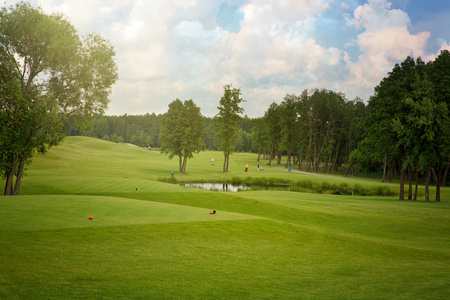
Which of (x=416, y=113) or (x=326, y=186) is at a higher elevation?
(x=416, y=113)

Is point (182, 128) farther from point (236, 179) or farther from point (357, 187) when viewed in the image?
point (357, 187)

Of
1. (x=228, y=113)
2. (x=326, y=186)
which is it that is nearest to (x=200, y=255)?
(x=326, y=186)

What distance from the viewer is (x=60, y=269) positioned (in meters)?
9.51

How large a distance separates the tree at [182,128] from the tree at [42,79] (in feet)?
93.4

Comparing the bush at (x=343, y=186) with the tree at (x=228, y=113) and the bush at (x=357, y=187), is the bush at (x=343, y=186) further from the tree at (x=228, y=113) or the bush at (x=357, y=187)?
the tree at (x=228, y=113)

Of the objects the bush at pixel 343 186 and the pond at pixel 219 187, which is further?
the bush at pixel 343 186

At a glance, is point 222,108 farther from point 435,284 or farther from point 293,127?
point 435,284

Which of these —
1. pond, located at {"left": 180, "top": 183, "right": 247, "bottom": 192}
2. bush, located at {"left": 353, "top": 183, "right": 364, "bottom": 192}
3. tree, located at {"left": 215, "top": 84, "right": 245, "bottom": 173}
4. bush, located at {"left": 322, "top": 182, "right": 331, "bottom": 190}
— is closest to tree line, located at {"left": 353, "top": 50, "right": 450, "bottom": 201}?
bush, located at {"left": 353, "top": 183, "right": 364, "bottom": 192}

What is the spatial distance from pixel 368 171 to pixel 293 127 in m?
22.8

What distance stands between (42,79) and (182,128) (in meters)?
31.8

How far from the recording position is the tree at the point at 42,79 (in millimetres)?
25516

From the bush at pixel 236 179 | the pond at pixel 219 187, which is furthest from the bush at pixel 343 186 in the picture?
the bush at pixel 236 179

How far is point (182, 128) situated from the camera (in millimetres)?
59562

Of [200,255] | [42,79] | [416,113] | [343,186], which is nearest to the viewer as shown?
[200,255]
